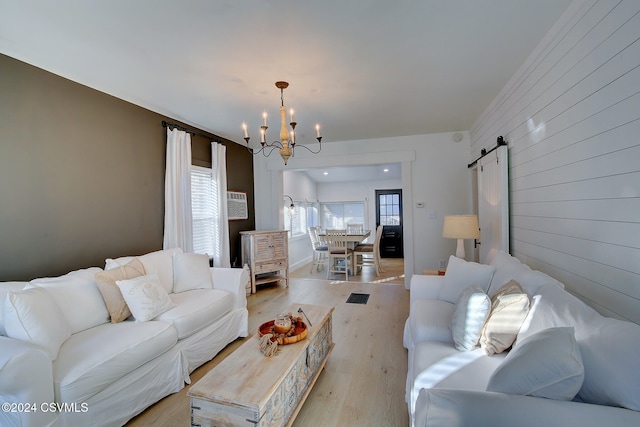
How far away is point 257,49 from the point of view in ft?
6.81

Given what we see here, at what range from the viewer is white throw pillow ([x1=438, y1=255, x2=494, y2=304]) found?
7.22ft

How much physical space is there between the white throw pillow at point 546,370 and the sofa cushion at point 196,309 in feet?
6.89

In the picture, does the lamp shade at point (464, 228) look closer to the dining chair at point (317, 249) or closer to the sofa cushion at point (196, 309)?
the sofa cushion at point (196, 309)

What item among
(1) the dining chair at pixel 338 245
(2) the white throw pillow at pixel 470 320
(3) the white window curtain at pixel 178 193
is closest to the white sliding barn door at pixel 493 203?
(2) the white throw pillow at pixel 470 320

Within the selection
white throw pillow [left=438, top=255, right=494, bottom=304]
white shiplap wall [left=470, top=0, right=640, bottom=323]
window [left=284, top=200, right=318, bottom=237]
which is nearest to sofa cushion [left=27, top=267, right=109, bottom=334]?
white throw pillow [left=438, top=255, right=494, bottom=304]

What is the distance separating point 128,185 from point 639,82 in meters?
3.91

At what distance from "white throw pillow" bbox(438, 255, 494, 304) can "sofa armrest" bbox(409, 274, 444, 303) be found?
0.06 metres

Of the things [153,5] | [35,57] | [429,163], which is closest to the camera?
[153,5]

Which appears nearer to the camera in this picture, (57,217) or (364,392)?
(364,392)

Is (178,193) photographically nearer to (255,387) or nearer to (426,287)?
(255,387)

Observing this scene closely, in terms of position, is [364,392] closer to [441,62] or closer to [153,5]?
[441,62]

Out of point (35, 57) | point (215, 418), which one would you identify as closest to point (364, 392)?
point (215, 418)

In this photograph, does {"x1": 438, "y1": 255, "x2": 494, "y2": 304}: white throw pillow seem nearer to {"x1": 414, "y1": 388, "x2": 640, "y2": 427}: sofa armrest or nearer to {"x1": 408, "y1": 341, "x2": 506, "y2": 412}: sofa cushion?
{"x1": 408, "y1": 341, "x2": 506, "y2": 412}: sofa cushion

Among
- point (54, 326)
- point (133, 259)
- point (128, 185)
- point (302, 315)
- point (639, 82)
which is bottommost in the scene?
point (302, 315)
